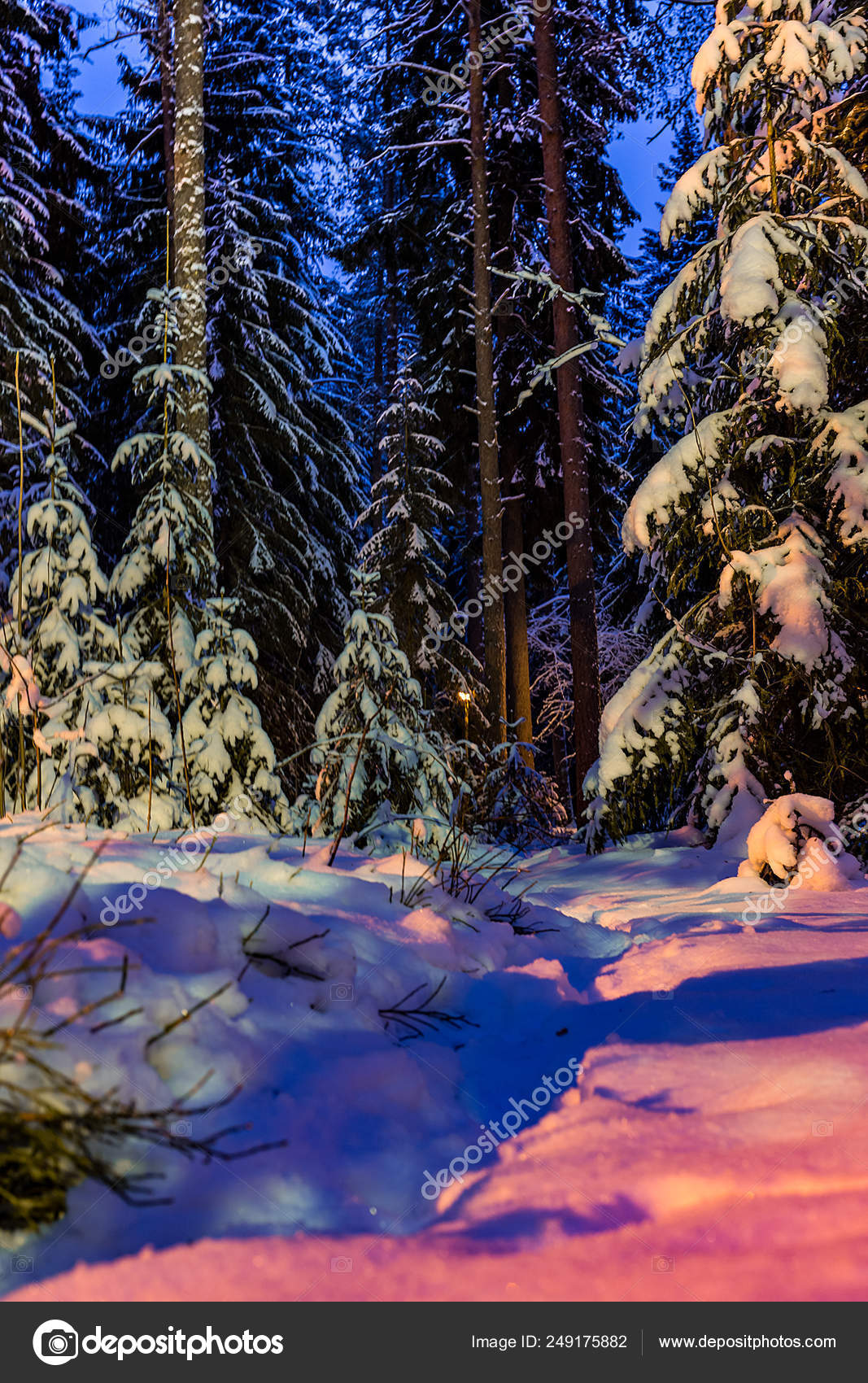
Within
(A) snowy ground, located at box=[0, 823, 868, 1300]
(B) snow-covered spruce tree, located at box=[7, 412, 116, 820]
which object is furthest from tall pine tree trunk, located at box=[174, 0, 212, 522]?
(A) snowy ground, located at box=[0, 823, 868, 1300]

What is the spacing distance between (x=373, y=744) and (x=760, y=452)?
3.65 m

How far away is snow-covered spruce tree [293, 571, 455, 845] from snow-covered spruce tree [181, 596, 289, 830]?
0.35m

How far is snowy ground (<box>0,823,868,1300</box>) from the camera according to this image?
4.83 feet

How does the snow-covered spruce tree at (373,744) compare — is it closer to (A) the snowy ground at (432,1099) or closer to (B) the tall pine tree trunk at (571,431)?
(A) the snowy ground at (432,1099)

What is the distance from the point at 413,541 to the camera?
56.5 feet

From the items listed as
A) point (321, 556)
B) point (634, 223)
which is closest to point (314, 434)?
point (321, 556)

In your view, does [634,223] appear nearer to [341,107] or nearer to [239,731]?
[341,107]

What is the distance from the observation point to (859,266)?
7199 millimetres

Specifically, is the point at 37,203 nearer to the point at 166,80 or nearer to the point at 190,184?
the point at 166,80

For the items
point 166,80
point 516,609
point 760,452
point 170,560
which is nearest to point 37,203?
point 166,80

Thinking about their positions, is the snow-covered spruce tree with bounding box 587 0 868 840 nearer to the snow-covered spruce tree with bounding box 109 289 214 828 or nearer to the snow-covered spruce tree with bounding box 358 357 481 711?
the snow-covered spruce tree with bounding box 109 289 214 828

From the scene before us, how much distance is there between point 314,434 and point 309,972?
49.2 ft
